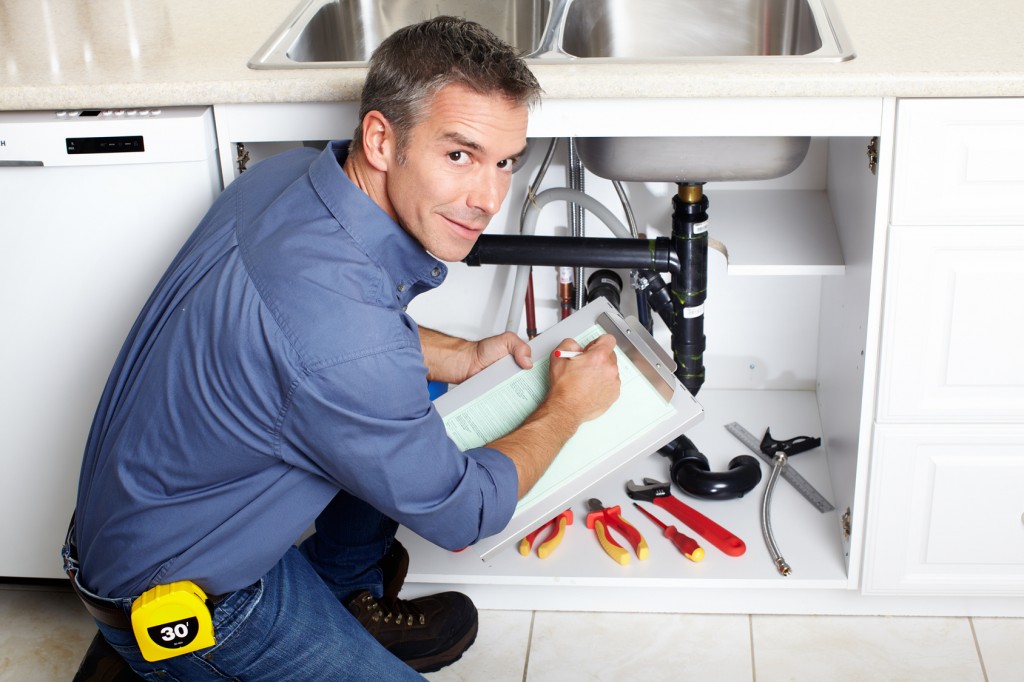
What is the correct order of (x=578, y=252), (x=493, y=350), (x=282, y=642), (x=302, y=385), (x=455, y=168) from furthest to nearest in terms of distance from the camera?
(x=578, y=252) < (x=493, y=350) < (x=282, y=642) < (x=455, y=168) < (x=302, y=385)

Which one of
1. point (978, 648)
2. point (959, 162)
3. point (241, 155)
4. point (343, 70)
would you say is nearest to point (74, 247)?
point (241, 155)

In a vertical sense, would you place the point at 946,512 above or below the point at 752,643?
above

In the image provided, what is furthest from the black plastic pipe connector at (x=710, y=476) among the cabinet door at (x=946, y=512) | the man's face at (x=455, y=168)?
the man's face at (x=455, y=168)

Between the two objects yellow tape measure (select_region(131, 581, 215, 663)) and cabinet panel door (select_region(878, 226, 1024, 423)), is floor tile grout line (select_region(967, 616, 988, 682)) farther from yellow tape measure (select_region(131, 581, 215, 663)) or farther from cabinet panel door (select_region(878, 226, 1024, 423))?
yellow tape measure (select_region(131, 581, 215, 663))

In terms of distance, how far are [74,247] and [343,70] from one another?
0.51m

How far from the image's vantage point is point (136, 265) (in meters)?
1.71

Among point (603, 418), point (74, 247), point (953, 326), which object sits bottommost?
point (603, 418)

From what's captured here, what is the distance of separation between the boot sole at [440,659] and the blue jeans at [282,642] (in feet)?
1.18

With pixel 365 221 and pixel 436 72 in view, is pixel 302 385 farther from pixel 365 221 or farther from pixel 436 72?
pixel 436 72

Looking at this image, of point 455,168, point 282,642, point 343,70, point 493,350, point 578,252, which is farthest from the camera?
point 578,252

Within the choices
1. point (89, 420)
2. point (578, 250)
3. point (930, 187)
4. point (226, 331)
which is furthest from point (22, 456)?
point (930, 187)

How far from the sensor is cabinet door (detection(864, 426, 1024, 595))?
67.0 inches

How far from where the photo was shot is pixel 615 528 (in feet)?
6.55

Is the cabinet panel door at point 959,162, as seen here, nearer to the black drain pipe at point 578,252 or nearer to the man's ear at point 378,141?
the black drain pipe at point 578,252
